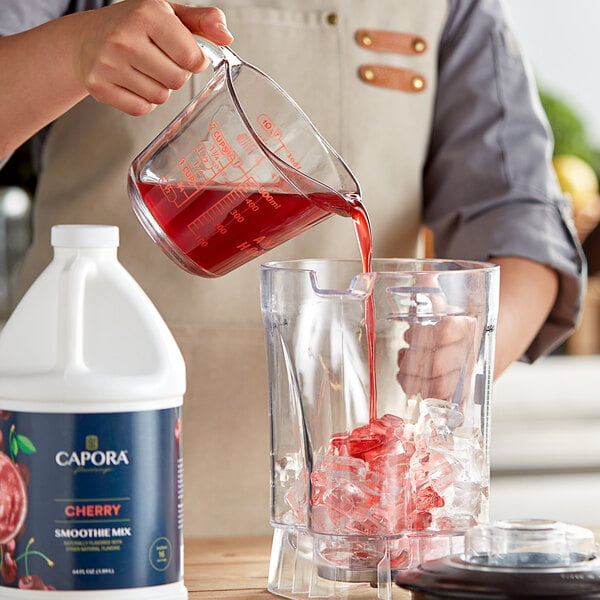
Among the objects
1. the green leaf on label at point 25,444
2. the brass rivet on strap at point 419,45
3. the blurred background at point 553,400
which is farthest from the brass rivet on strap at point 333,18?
the blurred background at point 553,400

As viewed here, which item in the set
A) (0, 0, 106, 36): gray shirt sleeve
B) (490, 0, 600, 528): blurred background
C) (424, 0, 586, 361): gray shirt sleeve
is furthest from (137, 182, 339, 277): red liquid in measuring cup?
(490, 0, 600, 528): blurred background

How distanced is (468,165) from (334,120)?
7.0 inches

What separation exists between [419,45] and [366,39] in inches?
2.7

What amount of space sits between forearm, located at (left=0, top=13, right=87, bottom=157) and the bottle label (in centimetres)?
36

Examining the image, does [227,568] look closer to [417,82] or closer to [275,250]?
[275,250]

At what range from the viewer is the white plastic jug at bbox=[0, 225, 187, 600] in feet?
2.35

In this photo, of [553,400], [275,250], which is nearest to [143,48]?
[275,250]

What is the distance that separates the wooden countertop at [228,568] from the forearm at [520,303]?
38 cm

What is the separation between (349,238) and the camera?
4.49ft

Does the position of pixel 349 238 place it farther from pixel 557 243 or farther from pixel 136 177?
pixel 136 177

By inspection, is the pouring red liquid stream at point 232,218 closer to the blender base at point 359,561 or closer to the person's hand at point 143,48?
the person's hand at point 143,48

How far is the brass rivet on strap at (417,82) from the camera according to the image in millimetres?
1393

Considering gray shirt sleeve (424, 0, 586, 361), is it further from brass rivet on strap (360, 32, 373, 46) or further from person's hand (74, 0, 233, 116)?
person's hand (74, 0, 233, 116)

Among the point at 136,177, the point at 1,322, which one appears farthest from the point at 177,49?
the point at 1,322
